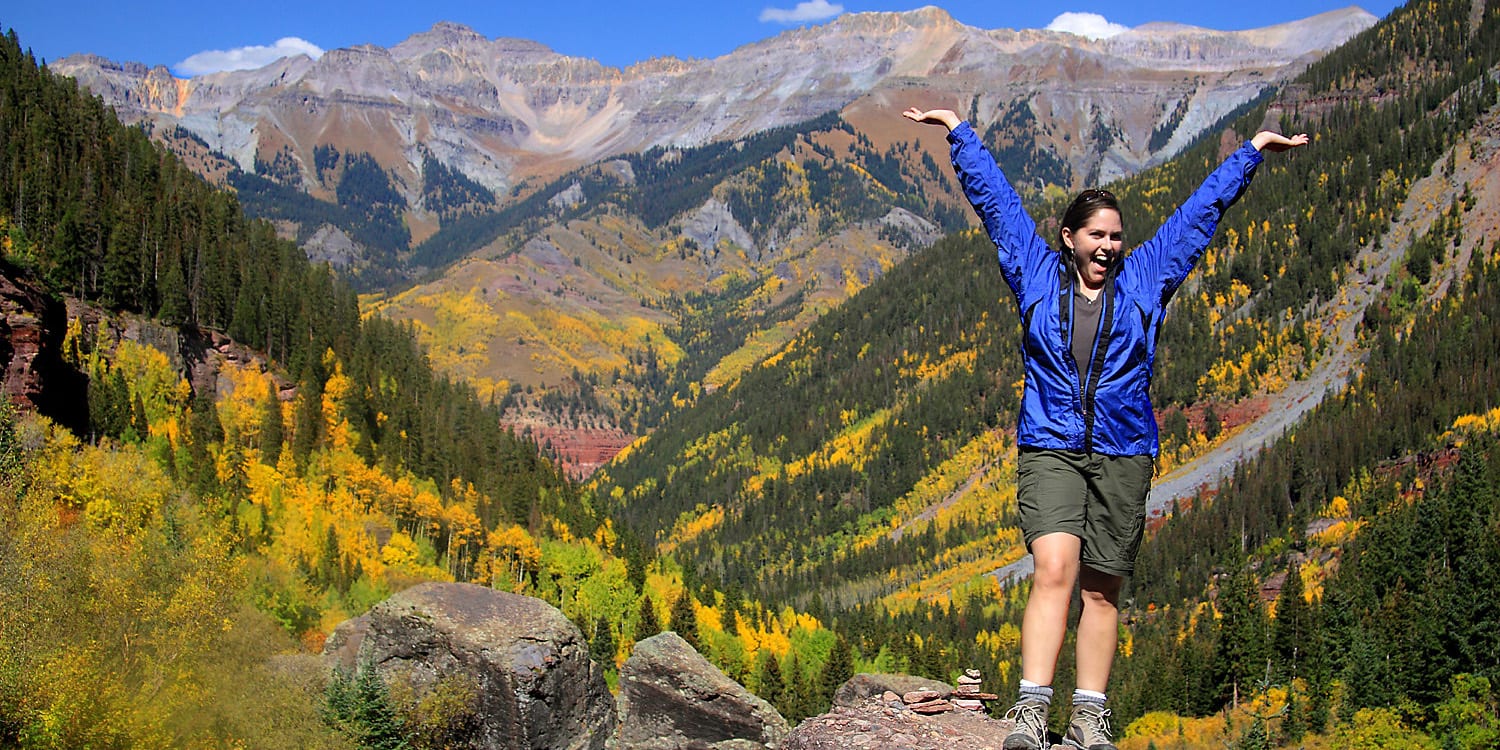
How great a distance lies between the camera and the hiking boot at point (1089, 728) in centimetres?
1095

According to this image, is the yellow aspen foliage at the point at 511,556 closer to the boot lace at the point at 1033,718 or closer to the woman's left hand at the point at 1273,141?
the boot lace at the point at 1033,718

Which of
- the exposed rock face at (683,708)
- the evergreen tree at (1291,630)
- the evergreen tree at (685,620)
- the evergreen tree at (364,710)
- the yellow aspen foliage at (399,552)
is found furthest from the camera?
the evergreen tree at (1291,630)

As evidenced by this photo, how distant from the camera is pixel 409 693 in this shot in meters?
59.4

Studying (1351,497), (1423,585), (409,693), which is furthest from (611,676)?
(1351,497)

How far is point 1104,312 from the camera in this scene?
36.1 feet

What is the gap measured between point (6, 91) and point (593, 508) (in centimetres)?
7860

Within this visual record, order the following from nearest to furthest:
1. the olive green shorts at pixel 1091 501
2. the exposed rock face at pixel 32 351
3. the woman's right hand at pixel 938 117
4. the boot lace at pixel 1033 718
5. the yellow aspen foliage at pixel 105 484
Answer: the boot lace at pixel 1033 718, the olive green shorts at pixel 1091 501, the woman's right hand at pixel 938 117, the yellow aspen foliage at pixel 105 484, the exposed rock face at pixel 32 351

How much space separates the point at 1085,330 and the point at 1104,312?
251mm

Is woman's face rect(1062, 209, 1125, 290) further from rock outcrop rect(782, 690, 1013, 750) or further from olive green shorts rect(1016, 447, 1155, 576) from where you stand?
rock outcrop rect(782, 690, 1013, 750)

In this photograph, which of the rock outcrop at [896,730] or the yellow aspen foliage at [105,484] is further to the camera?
the yellow aspen foliage at [105,484]

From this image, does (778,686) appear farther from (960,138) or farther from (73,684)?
(960,138)

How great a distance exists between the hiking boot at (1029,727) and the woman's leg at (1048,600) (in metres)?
0.27

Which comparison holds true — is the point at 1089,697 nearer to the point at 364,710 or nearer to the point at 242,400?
the point at 364,710

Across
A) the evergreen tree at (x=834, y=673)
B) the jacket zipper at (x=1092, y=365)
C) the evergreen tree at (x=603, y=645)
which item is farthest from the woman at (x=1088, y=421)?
the evergreen tree at (x=834, y=673)
